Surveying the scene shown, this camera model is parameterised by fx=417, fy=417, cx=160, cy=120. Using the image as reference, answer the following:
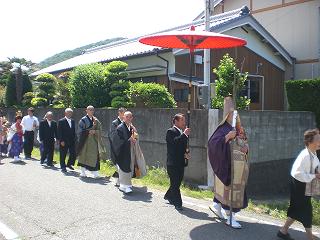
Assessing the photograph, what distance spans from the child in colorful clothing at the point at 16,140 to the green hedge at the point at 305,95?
32.4ft

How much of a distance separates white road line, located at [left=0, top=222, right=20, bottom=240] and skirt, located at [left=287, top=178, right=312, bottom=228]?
13.0 ft

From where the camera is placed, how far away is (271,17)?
21859 millimetres

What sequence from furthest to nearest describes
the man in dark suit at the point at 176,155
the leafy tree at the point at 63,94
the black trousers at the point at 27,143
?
the leafy tree at the point at 63,94
the black trousers at the point at 27,143
the man in dark suit at the point at 176,155

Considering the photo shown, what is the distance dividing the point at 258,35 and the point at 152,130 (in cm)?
923

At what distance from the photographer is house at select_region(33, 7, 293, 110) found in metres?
17.3

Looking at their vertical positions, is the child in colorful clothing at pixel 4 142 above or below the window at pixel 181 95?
below

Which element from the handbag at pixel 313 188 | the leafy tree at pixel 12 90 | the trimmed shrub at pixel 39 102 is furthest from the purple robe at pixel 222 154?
the leafy tree at pixel 12 90

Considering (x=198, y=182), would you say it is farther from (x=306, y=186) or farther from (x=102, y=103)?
(x=102, y=103)

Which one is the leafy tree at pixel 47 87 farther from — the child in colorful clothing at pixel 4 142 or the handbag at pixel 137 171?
the handbag at pixel 137 171

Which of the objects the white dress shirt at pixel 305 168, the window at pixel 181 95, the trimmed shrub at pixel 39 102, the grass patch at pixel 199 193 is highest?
the window at pixel 181 95

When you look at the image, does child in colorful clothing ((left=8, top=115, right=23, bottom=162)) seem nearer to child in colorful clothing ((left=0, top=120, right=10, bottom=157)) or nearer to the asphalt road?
child in colorful clothing ((left=0, top=120, right=10, bottom=157))

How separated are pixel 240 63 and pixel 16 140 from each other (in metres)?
9.97

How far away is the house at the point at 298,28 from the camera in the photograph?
19.9m

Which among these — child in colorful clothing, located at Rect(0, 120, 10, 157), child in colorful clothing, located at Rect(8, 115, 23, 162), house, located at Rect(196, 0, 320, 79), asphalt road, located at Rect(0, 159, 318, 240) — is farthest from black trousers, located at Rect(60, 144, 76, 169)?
house, located at Rect(196, 0, 320, 79)
